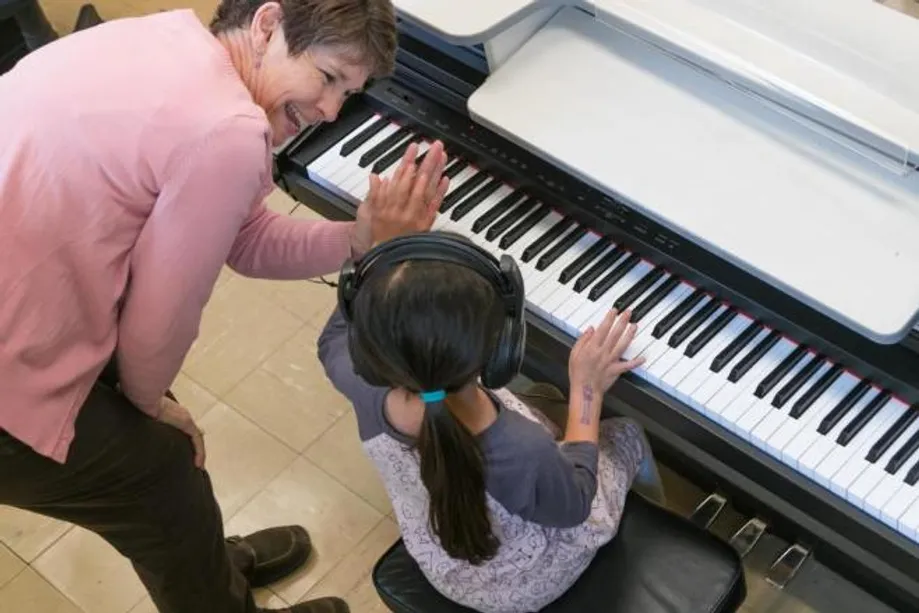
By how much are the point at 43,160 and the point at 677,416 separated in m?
0.97

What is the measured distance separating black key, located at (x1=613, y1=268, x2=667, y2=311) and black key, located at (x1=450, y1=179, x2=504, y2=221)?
32 cm

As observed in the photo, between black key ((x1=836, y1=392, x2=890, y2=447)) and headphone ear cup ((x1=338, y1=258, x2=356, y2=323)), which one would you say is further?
black key ((x1=836, y1=392, x2=890, y2=447))

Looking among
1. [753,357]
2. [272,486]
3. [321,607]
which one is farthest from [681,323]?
[272,486]

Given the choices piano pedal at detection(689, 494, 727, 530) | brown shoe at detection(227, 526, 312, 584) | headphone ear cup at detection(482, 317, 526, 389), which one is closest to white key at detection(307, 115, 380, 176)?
headphone ear cup at detection(482, 317, 526, 389)

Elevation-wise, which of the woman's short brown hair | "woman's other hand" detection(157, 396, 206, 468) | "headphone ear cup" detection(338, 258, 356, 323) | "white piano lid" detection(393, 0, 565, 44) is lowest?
"woman's other hand" detection(157, 396, 206, 468)

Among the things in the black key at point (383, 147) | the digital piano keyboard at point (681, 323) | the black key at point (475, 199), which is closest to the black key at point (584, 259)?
the digital piano keyboard at point (681, 323)

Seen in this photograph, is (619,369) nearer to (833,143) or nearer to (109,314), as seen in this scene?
(833,143)

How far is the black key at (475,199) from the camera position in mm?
1977

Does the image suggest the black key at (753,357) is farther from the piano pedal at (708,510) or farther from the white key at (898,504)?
the piano pedal at (708,510)

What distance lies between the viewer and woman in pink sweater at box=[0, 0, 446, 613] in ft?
4.60

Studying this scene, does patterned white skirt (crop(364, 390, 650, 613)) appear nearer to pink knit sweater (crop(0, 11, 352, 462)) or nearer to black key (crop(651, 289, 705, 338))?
black key (crop(651, 289, 705, 338))

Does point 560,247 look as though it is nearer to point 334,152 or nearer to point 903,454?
point 334,152

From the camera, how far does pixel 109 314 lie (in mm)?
1538

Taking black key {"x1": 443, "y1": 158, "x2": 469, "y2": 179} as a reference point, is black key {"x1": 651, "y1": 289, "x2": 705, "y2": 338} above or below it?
below
